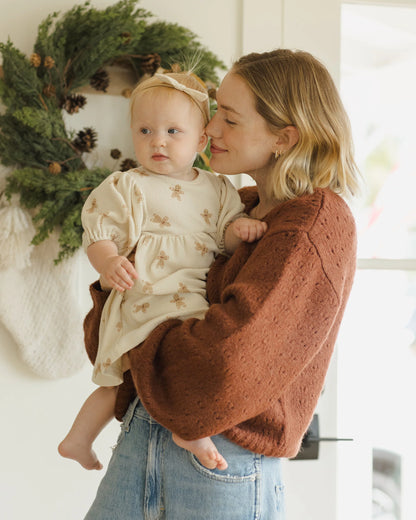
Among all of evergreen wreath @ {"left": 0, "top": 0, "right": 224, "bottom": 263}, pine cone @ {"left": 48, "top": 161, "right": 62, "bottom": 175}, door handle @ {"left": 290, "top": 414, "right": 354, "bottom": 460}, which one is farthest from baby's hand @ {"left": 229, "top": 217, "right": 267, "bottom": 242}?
door handle @ {"left": 290, "top": 414, "right": 354, "bottom": 460}

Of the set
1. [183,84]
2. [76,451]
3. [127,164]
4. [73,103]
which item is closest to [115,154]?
[127,164]

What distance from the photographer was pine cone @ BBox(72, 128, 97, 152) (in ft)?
5.56

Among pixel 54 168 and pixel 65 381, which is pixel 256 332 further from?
pixel 65 381

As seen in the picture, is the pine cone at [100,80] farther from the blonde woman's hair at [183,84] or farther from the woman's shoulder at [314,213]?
the woman's shoulder at [314,213]

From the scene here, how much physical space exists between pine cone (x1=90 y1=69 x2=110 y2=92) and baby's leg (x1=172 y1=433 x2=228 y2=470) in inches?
41.8

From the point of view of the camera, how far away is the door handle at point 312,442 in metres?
1.89

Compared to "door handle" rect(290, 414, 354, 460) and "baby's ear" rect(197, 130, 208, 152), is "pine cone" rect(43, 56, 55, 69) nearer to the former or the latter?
"baby's ear" rect(197, 130, 208, 152)

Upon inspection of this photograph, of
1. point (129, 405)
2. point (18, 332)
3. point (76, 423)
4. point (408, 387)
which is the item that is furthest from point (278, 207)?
point (408, 387)

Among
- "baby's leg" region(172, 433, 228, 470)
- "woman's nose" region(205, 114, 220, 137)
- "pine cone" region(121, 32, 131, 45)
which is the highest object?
"pine cone" region(121, 32, 131, 45)

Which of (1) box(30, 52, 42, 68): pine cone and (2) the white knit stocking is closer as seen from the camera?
(1) box(30, 52, 42, 68): pine cone

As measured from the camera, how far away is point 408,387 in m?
2.02

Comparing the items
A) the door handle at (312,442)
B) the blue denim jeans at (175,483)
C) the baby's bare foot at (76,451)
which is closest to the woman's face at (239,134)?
the blue denim jeans at (175,483)

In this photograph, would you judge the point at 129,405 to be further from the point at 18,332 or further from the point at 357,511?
the point at 357,511

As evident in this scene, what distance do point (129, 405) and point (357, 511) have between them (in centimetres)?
116
